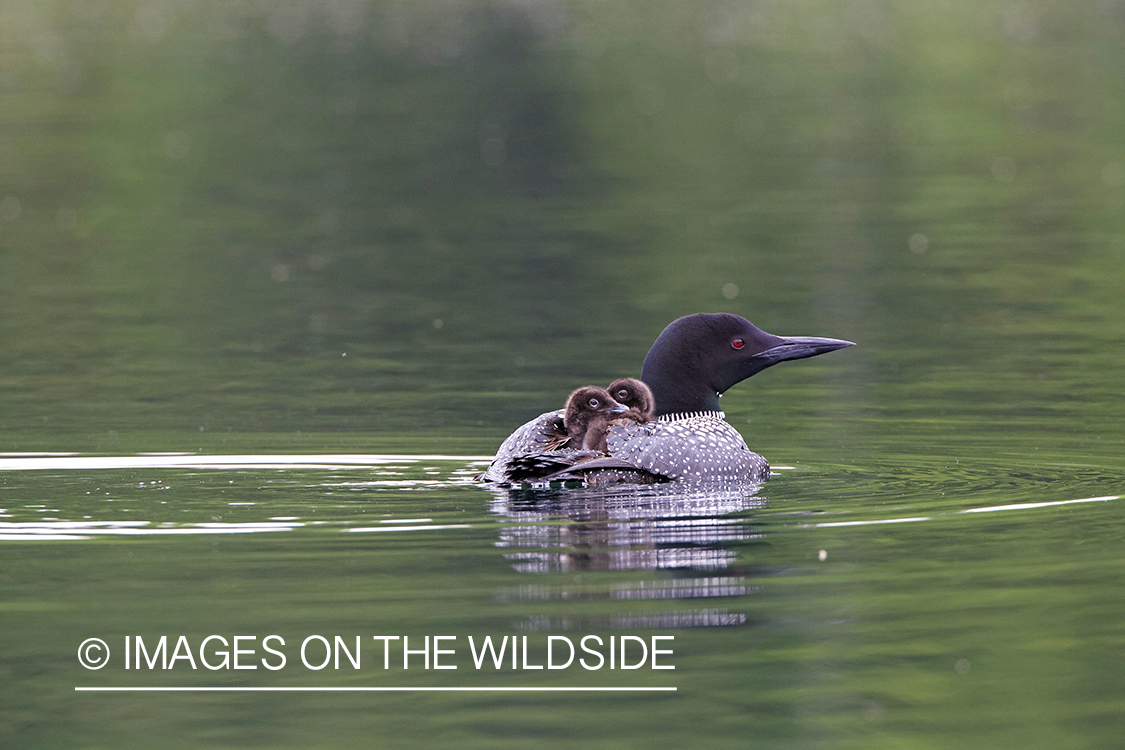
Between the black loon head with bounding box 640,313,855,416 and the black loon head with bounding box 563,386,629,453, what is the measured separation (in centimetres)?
50

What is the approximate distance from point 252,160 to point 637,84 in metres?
9.33

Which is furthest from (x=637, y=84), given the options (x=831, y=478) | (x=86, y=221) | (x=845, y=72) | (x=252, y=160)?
(x=831, y=478)

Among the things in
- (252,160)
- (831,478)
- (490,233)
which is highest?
(252,160)

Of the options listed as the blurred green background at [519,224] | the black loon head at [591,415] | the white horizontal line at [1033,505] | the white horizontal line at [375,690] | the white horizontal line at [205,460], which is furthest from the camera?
the blurred green background at [519,224]

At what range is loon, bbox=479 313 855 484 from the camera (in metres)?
7.74

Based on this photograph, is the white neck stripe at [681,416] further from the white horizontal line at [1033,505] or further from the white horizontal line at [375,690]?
the white horizontal line at [375,690]

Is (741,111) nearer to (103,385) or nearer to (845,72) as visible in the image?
(845,72)

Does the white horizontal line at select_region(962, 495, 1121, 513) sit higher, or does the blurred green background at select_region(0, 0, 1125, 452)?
the blurred green background at select_region(0, 0, 1125, 452)

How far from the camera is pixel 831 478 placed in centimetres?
789

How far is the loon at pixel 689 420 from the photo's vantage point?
25.4ft

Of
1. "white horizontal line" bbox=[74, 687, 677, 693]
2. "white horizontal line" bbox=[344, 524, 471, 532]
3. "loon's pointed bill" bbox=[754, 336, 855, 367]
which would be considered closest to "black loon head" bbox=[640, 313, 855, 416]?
"loon's pointed bill" bbox=[754, 336, 855, 367]

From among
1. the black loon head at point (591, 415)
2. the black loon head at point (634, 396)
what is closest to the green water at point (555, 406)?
the black loon head at point (591, 415)

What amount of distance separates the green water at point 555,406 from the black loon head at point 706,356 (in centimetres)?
48
